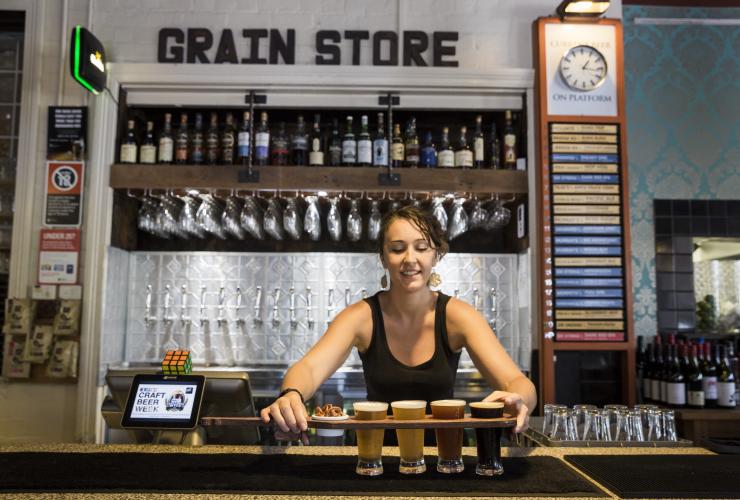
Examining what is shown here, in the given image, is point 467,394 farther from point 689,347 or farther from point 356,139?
point 356,139

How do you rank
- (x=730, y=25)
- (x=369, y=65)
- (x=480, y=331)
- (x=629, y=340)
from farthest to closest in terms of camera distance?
(x=730, y=25) < (x=369, y=65) < (x=629, y=340) < (x=480, y=331)

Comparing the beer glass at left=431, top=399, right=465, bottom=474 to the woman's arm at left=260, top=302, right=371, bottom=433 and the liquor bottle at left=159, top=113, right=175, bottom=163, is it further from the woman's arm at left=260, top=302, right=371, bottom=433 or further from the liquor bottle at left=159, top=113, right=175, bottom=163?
the liquor bottle at left=159, top=113, right=175, bottom=163

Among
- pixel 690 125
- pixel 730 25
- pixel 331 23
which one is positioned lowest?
pixel 690 125

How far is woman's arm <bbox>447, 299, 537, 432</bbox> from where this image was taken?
5.13ft

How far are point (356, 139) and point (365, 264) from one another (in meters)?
0.77

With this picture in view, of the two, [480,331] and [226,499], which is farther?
[480,331]

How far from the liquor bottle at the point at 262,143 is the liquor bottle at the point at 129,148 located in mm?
703

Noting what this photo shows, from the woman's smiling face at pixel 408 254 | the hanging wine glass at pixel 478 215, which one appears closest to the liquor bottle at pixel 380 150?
the hanging wine glass at pixel 478 215

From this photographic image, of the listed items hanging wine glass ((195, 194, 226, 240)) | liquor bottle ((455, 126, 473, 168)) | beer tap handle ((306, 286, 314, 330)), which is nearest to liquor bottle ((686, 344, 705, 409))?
liquor bottle ((455, 126, 473, 168))

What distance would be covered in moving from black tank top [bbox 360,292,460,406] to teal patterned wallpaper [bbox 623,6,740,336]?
2648 mm

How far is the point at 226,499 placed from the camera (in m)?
1.18

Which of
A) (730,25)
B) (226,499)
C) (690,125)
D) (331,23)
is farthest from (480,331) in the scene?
(730,25)

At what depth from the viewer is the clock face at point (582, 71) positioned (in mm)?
3434

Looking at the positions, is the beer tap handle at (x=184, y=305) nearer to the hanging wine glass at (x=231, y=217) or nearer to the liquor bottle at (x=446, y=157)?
the hanging wine glass at (x=231, y=217)
